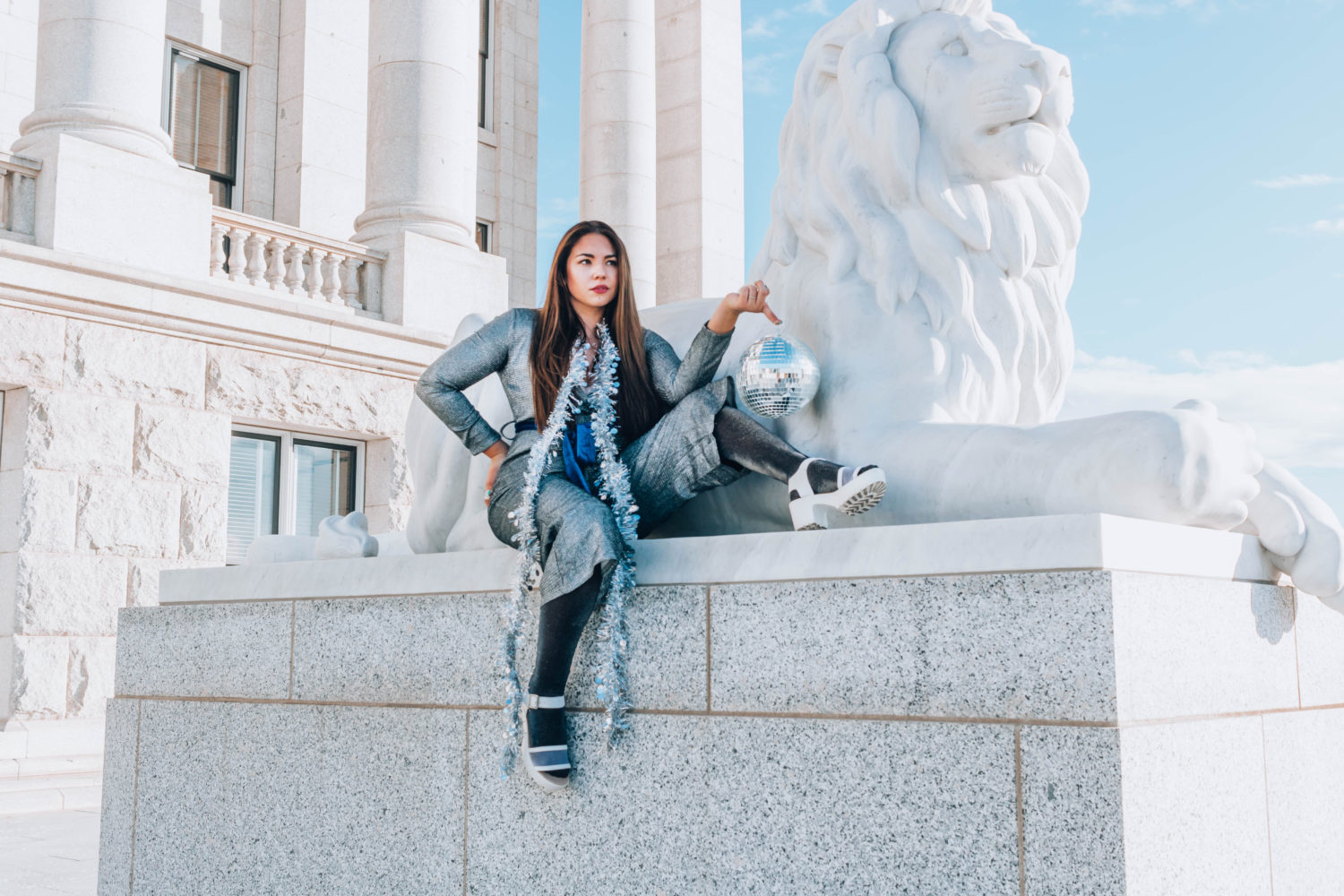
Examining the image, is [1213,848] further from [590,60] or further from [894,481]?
[590,60]

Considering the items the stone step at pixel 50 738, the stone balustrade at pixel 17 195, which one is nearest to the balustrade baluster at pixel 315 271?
the stone balustrade at pixel 17 195

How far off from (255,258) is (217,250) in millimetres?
378

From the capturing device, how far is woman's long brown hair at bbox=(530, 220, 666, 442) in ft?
12.5

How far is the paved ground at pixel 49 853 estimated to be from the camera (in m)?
5.61

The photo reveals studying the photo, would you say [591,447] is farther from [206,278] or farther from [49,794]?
[206,278]

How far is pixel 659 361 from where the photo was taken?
12.8 ft

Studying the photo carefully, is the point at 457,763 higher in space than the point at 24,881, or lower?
higher

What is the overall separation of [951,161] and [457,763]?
2.33 metres

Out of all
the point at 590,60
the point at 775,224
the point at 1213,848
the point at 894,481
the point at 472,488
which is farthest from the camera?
the point at 590,60

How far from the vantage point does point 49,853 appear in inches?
256

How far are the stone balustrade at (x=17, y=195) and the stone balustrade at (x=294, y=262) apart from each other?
1.58m

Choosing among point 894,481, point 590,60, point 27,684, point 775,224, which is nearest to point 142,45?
point 27,684

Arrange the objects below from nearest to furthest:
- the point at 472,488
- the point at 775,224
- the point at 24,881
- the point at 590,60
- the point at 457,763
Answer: the point at 457,763 < the point at 775,224 < the point at 472,488 < the point at 24,881 < the point at 590,60

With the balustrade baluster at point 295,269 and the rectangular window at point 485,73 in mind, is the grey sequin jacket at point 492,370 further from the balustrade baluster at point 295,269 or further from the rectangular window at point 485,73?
the rectangular window at point 485,73
